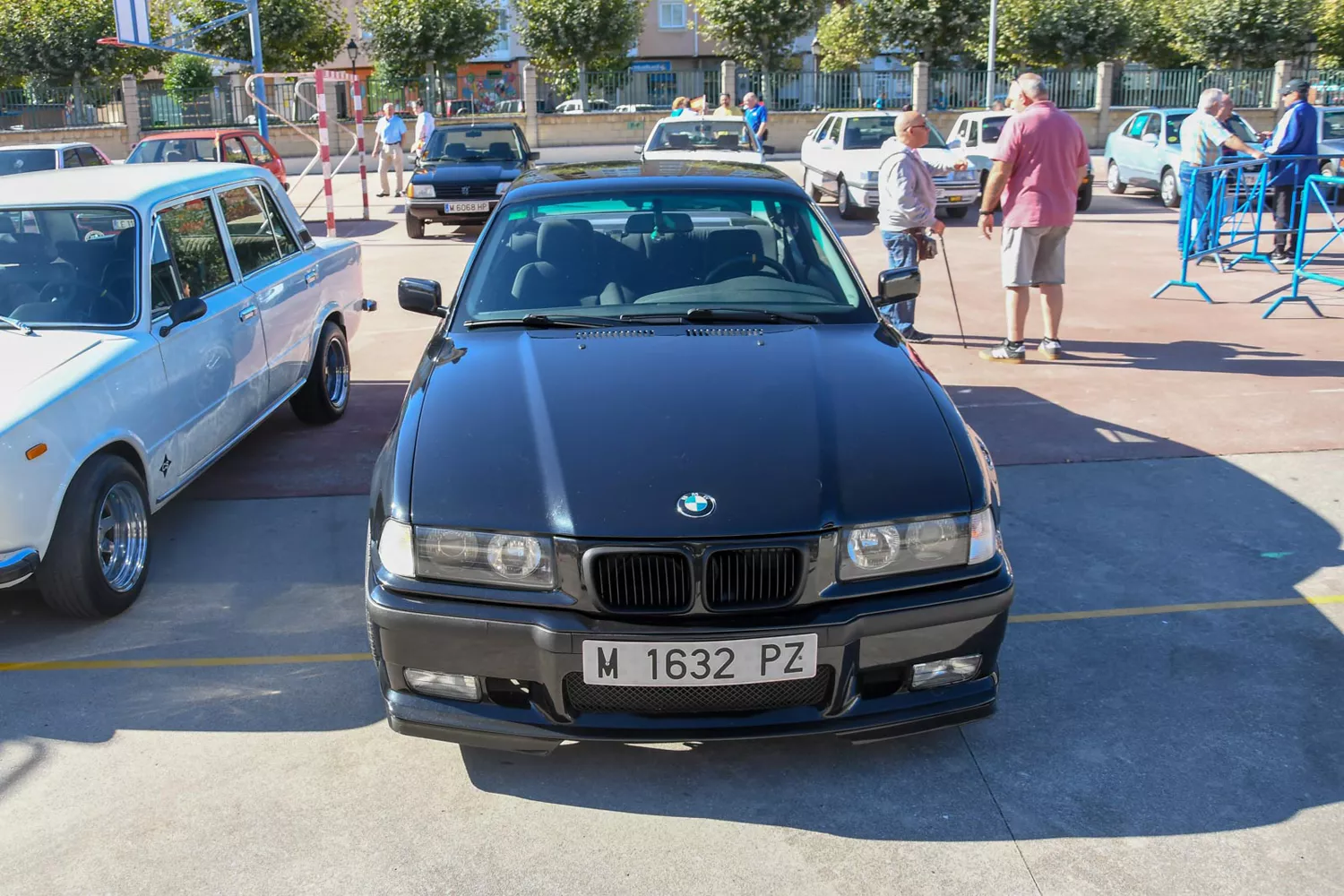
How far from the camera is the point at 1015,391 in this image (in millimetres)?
7980

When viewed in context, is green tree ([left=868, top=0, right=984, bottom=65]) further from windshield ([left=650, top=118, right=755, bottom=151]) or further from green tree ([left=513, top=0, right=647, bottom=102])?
windshield ([left=650, top=118, right=755, bottom=151])

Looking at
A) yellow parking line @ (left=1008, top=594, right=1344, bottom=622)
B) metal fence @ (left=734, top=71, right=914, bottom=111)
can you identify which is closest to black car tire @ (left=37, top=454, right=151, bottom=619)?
yellow parking line @ (left=1008, top=594, right=1344, bottom=622)

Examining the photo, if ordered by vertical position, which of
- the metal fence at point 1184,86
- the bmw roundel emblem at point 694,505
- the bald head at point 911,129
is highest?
the metal fence at point 1184,86

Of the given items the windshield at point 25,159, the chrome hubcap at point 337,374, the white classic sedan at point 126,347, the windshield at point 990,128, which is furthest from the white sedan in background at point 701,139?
the white classic sedan at point 126,347

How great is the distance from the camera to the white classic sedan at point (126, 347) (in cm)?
438

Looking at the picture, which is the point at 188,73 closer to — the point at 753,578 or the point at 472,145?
the point at 472,145

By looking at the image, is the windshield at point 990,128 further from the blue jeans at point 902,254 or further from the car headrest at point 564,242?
Result: the car headrest at point 564,242

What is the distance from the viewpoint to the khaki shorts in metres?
8.35

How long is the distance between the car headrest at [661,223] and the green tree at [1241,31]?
1528 inches

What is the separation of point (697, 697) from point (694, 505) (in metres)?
0.51

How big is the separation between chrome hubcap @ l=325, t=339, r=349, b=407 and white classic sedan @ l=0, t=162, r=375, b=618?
32 cm

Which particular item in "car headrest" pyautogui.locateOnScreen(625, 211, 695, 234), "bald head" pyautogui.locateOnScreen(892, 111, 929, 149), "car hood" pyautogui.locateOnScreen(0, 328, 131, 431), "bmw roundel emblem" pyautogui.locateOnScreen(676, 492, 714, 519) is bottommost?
"bmw roundel emblem" pyautogui.locateOnScreen(676, 492, 714, 519)

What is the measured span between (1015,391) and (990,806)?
5002 millimetres

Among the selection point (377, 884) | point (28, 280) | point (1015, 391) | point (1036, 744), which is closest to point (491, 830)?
point (377, 884)
